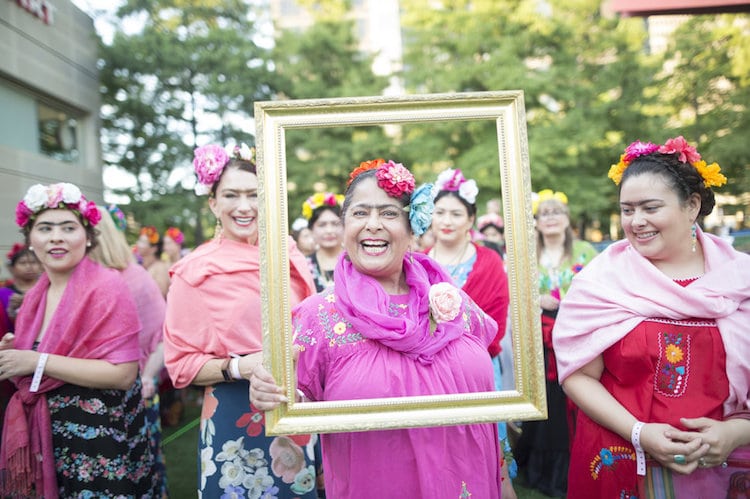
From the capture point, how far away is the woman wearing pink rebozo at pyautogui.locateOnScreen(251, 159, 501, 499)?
2.10 metres

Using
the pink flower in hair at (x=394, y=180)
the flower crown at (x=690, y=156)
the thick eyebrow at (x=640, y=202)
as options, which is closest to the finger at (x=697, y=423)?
the thick eyebrow at (x=640, y=202)

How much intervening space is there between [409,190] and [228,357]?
136cm

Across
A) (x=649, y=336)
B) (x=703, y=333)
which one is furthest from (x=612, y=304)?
(x=703, y=333)

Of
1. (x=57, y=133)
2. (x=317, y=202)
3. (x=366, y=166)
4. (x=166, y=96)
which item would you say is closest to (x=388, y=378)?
(x=366, y=166)

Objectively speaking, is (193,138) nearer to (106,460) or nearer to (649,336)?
(106,460)

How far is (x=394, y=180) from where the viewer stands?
219cm

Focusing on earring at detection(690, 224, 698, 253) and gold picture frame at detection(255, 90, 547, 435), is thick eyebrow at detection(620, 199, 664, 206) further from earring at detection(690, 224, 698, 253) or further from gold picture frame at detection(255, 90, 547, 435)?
gold picture frame at detection(255, 90, 547, 435)

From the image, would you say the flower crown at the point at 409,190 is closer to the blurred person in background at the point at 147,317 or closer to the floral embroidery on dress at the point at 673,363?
the floral embroidery on dress at the point at 673,363

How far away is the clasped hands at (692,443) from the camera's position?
215cm

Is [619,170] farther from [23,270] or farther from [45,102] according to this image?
[45,102]

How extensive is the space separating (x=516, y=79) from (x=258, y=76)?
312 inches

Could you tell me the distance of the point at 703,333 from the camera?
227 centimetres

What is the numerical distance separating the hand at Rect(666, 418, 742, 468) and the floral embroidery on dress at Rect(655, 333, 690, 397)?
0.14 meters

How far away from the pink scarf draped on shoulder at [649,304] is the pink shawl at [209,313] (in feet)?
4.64
